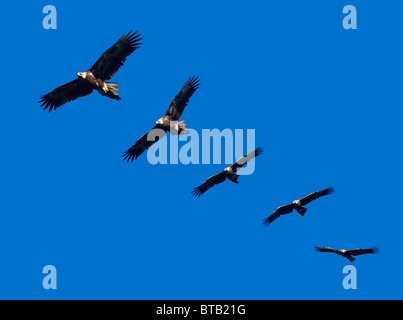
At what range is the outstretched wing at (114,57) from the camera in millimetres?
24766

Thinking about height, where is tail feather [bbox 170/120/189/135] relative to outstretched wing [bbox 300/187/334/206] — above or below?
above

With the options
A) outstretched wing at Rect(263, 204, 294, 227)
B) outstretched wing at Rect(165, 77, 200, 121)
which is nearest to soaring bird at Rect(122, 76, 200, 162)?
outstretched wing at Rect(165, 77, 200, 121)

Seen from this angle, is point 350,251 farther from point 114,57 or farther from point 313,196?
point 114,57

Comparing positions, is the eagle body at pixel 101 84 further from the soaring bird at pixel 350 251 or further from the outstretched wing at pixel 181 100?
the soaring bird at pixel 350 251

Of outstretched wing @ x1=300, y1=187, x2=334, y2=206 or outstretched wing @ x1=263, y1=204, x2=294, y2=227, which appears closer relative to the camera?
outstretched wing @ x1=300, y1=187, x2=334, y2=206

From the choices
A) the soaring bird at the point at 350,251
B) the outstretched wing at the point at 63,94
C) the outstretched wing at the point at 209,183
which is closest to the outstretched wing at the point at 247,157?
the outstretched wing at the point at 209,183

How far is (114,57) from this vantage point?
24.9 m

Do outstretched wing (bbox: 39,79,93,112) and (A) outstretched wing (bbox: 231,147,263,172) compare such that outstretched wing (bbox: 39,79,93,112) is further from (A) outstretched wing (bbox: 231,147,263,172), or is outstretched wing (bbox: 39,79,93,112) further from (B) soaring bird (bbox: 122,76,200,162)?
(A) outstretched wing (bbox: 231,147,263,172)

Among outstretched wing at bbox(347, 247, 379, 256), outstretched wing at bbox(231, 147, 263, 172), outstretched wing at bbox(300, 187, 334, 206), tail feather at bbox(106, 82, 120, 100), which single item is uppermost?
tail feather at bbox(106, 82, 120, 100)

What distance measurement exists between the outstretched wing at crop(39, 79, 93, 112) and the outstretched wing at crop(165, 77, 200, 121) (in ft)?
9.35

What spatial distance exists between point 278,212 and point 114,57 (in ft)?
28.1

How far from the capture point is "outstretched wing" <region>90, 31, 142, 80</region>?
24.8 metres
